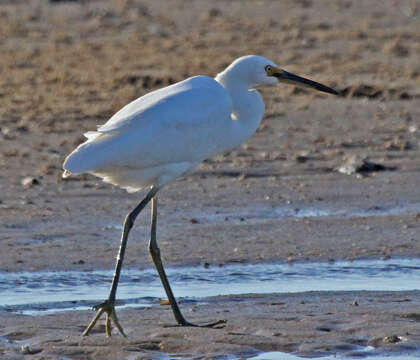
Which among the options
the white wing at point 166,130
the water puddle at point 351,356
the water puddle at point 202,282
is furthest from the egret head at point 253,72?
the water puddle at point 351,356

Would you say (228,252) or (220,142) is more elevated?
(220,142)

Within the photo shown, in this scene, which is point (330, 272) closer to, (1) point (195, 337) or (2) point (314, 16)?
(1) point (195, 337)

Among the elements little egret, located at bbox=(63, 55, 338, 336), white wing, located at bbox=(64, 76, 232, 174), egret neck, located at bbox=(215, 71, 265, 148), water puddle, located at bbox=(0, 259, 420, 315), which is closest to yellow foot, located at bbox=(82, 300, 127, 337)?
little egret, located at bbox=(63, 55, 338, 336)

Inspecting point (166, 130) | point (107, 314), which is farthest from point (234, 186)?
point (107, 314)

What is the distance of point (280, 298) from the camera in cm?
706

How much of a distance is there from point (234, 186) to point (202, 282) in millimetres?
3101

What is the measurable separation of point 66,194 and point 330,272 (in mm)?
3329

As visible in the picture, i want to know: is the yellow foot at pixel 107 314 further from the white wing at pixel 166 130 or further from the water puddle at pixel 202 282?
the white wing at pixel 166 130

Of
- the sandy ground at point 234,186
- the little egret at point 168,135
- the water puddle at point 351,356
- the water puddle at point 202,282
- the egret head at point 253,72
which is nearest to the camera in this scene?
the water puddle at point 351,356

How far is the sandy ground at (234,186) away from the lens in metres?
6.27

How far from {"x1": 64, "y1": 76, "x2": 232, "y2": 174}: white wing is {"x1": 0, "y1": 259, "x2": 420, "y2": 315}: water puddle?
1.01 metres

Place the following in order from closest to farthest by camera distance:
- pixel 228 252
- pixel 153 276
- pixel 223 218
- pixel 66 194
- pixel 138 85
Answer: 1. pixel 153 276
2. pixel 228 252
3. pixel 223 218
4. pixel 66 194
5. pixel 138 85

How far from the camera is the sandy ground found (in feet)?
20.6

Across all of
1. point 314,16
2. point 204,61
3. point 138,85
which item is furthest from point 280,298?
point 314,16
